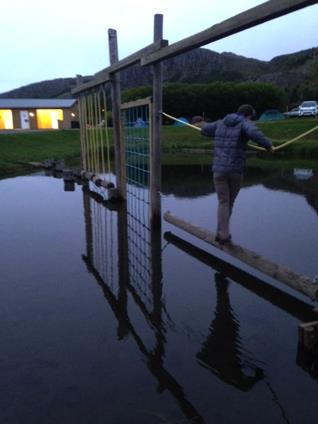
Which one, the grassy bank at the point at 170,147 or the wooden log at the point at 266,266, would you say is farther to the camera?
the grassy bank at the point at 170,147

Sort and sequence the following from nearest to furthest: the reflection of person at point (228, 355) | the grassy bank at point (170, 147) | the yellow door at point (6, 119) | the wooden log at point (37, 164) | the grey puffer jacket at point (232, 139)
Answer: the reflection of person at point (228, 355), the grey puffer jacket at point (232, 139), the wooden log at point (37, 164), the grassy bank at point (170, 147), the yellow door at point (6, 119)

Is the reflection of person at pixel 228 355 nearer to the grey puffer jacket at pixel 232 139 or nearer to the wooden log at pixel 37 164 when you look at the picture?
the grey puffer jacket at pixel 232 139

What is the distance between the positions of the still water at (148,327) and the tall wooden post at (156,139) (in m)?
0.53

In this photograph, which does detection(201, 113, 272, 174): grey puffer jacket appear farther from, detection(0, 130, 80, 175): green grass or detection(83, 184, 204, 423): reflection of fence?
detection(0, 130, 80, 175): green grass

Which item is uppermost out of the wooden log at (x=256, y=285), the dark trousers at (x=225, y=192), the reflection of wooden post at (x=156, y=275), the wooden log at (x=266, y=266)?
the dark trousers at (x=225, y=192)

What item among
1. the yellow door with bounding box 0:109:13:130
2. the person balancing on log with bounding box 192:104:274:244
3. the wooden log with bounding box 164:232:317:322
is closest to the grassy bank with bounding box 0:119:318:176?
the wooden log with bounding box 164:232:317:322

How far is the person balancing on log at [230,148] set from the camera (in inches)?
262

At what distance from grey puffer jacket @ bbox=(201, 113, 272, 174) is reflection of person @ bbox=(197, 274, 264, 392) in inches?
93.7

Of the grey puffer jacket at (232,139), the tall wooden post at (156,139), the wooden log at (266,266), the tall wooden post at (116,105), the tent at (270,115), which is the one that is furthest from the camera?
the tent at (270,115)

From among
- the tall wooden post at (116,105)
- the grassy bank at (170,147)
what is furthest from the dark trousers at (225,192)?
the grassy bank at (170,147)

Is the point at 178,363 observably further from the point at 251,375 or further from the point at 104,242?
the point at 104,242

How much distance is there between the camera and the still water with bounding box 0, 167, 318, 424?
4039 millimetres

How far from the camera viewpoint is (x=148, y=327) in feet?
18.1

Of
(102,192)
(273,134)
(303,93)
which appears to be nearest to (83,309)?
(102,192)
